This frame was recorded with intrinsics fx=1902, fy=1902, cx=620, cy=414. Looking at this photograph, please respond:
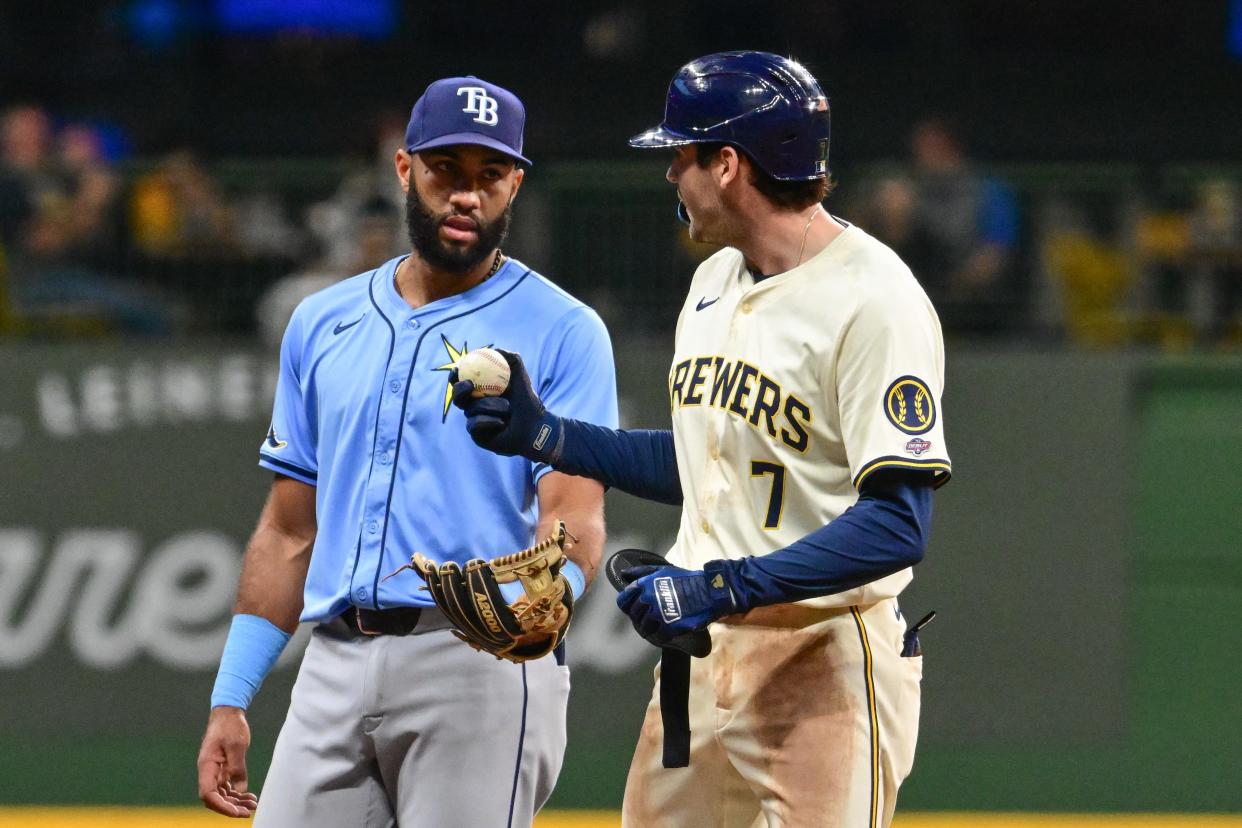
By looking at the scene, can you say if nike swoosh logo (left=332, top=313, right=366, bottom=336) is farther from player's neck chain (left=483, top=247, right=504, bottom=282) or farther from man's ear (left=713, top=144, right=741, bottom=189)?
man's ear (left=713, top=144, right=741, bottom=189)

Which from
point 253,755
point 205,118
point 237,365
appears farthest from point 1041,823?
point 205,118

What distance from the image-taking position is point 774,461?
10.9 feet

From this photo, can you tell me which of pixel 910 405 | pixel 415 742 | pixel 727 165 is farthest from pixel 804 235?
pixel 415 742

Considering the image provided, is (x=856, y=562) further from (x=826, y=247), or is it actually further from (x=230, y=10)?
(x=230, y=10)

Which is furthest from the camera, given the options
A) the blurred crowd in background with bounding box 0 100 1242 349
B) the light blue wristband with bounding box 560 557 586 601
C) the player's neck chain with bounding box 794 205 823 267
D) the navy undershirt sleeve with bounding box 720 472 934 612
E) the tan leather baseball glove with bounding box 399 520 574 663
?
the blurred crowd in background with bounding box 0 100 1242 349

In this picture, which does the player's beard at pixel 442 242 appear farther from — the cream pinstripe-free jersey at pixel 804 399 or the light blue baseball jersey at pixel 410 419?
the cream pinstripe-free jersey at pixel 804 399

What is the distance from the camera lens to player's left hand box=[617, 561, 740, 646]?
311 cm

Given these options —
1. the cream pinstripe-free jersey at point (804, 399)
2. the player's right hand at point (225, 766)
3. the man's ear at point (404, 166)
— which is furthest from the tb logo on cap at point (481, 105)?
the player's right hand at point (225, 766)

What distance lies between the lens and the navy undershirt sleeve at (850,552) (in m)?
3.08

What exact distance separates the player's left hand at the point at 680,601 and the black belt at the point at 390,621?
0.57 metres

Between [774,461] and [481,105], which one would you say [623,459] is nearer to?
[774,461]

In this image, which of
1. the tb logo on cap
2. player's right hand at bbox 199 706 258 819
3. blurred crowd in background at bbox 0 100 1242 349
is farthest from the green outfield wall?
the tb logo on cap

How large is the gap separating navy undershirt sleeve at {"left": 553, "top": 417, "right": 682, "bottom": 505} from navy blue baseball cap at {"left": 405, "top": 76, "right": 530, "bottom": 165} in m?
0.57

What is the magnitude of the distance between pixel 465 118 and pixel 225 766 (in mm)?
1347
